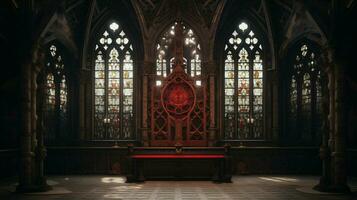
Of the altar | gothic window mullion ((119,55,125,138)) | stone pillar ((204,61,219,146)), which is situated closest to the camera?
the altar

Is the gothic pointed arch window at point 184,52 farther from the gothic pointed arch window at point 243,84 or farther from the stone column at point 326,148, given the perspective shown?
the stone column at point 326,148

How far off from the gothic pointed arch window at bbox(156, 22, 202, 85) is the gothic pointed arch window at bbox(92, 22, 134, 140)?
1.50 metres

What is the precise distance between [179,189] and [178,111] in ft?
24.5

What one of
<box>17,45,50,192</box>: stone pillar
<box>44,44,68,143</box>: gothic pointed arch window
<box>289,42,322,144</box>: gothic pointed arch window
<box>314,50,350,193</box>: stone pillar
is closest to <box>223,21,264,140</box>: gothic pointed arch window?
<box>289,42,322,144</box>: gothic pointed arch window

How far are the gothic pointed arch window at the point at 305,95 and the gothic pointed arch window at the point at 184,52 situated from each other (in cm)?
493

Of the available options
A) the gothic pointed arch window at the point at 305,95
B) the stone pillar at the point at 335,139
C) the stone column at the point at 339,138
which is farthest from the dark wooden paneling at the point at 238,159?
the stone column at the point at 339,138

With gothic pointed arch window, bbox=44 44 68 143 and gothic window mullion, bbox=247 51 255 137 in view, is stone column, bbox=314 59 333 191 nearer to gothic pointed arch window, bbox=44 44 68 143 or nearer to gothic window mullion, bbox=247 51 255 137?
gothic window mullion, bbox=247 51 255 137

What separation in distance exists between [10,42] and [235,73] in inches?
461

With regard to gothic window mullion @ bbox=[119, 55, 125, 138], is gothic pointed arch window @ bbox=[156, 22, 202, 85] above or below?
above

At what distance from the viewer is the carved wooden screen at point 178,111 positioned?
25.0 meters

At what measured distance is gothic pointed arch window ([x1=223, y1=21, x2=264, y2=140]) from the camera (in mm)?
26875

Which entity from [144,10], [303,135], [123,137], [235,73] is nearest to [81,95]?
[123,137]

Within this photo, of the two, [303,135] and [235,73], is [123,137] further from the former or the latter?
[303,135]

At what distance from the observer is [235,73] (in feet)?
89.0
